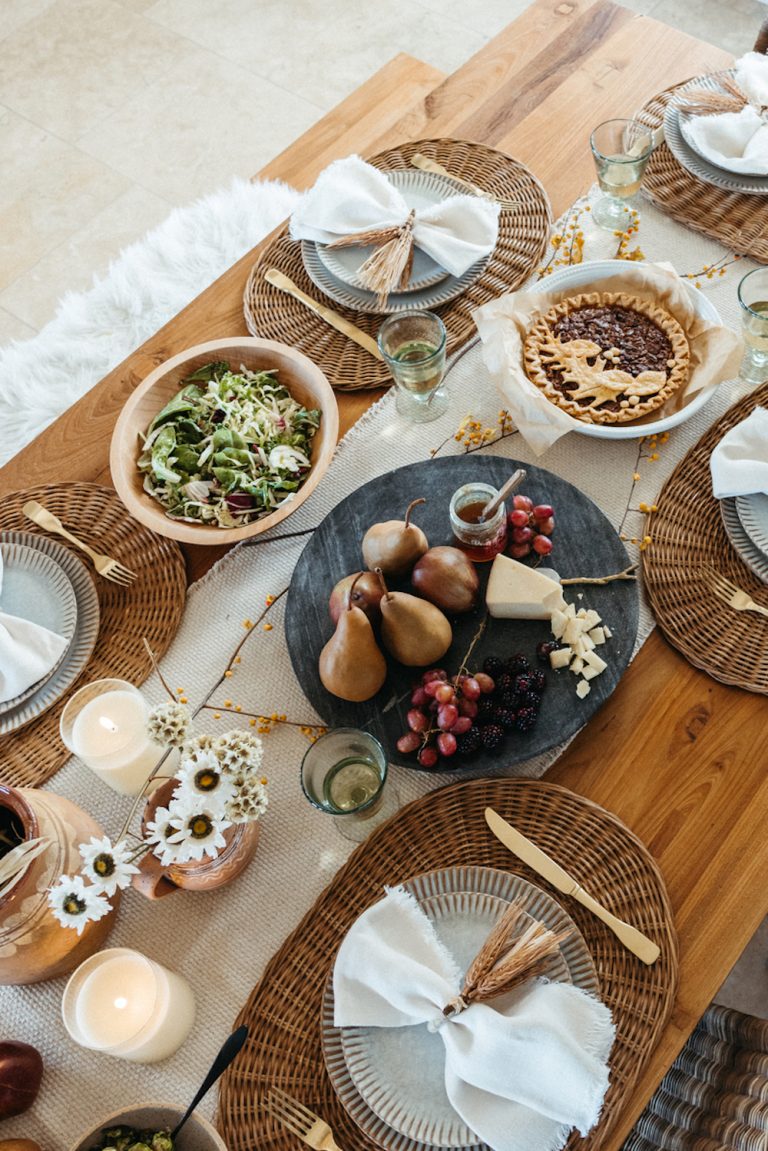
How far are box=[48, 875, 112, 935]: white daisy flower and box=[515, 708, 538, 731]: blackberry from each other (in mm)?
488

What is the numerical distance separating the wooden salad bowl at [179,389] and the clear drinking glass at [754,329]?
0.60 m

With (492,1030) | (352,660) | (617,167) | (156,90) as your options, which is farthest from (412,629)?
(156,90)

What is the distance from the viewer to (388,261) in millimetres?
1489

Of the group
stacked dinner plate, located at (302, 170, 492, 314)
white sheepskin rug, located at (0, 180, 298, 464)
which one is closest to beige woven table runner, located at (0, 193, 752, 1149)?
stacked dinner plate, located at (302, 170, 492, 314)

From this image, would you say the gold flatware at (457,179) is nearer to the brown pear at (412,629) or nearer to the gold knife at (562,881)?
the brown pear at (412,629)

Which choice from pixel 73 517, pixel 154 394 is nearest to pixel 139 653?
pixel 73 517

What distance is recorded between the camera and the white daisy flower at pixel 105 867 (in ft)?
2.89

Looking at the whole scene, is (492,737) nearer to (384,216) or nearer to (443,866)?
(443,866)

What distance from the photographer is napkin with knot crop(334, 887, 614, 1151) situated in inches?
35.0

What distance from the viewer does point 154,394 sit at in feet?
4.55

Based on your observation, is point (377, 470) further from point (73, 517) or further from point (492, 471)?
point (73, 517)

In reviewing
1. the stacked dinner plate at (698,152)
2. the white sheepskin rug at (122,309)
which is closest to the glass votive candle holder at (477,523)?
the stacked dinner plate at (698,152)

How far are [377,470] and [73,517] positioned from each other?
459 millimetres

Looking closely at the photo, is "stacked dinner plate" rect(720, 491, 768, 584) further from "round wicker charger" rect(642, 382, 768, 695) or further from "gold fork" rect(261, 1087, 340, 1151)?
"gold fork" rect(261, 1087, 340, 1151)
